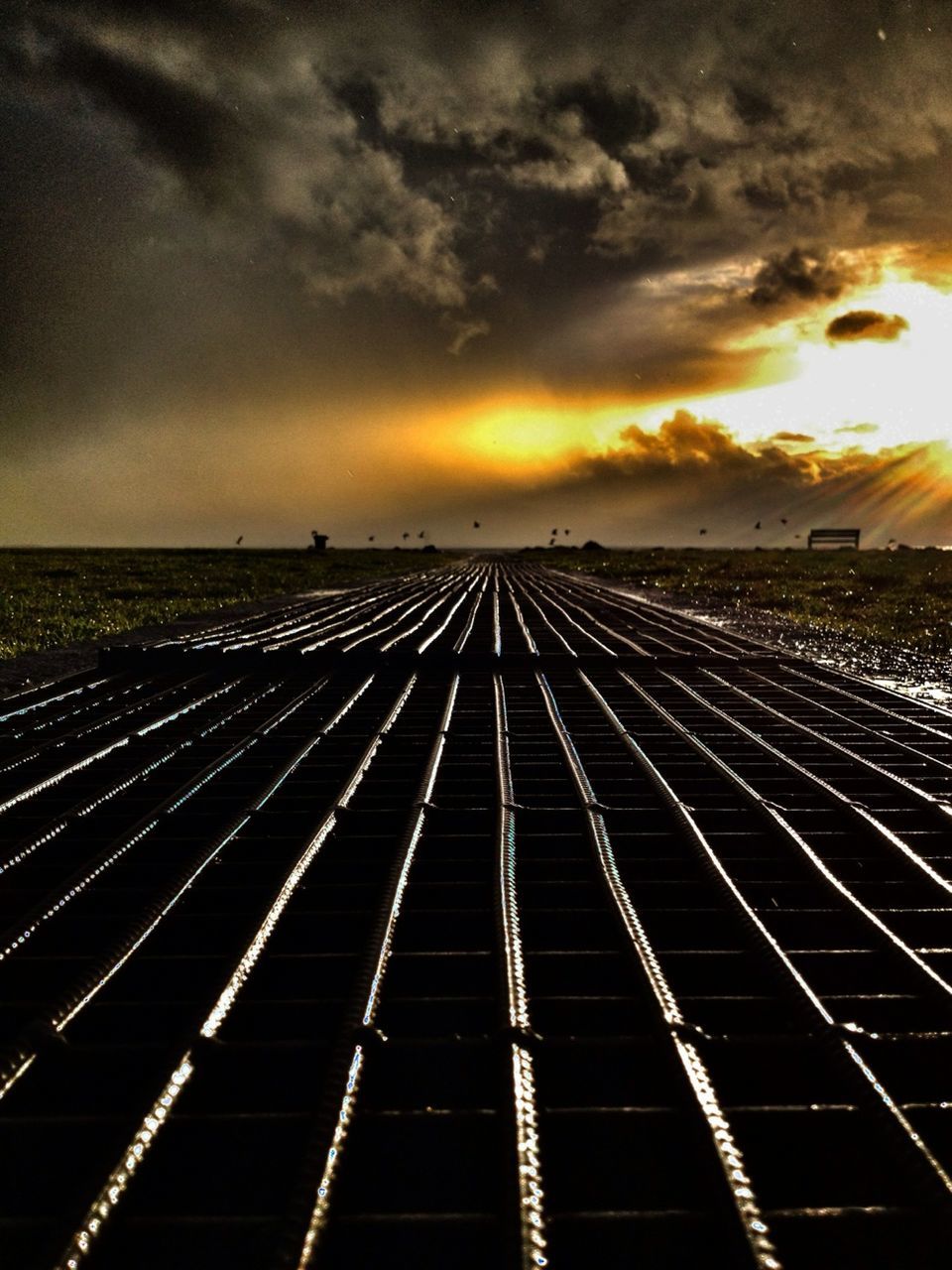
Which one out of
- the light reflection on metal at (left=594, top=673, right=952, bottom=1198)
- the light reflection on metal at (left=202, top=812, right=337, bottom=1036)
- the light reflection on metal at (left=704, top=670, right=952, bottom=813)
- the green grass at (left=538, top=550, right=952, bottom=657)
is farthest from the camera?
the green grass at (left=538, top=550, right=952, bottom=657)

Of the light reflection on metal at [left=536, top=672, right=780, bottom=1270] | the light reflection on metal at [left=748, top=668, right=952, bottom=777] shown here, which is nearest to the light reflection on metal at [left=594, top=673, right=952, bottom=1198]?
the light reflection on metal at [left=536, top=672, right=780, bottom=1270]


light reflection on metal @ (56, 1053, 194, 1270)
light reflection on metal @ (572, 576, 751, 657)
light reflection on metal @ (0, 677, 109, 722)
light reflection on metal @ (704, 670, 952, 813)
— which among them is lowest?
light reflection on metal @ (56, 1053, 194, 1270)

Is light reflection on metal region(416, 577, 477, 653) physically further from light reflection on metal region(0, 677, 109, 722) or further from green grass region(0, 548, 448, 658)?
green grass region(0, 548, 448, 658)

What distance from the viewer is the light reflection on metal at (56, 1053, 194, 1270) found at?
1.40m

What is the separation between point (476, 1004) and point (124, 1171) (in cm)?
85

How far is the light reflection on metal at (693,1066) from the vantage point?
1431 mm

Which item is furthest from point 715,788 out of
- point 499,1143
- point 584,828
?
point 499,1143

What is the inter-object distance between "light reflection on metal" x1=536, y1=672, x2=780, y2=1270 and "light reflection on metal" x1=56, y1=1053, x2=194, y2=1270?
3.53 feet

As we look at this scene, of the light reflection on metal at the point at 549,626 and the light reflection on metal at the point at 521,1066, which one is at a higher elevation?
the light reflection on metal at the point at 549,626

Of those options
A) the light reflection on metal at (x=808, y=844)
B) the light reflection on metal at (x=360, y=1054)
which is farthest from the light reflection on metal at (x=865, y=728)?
the light reflection on metal at (x=360, y=1054)

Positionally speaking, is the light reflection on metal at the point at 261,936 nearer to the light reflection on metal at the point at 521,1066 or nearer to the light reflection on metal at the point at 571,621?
the light reflection on metal at the point at 521,1066

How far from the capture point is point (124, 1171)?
1566 mm

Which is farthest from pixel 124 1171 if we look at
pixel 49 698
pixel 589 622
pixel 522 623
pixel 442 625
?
pixel 589 622

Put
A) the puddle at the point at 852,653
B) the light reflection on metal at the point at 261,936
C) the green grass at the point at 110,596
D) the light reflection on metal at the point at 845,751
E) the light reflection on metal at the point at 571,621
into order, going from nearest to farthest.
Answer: the light reflection on metal at the point at 261,936 < the light reflection on metal at the point at 845,751 < the puddle at the point at 852,653 < the light reflection on metal at the point at 571,621 < the green grass at the point at 110,596
